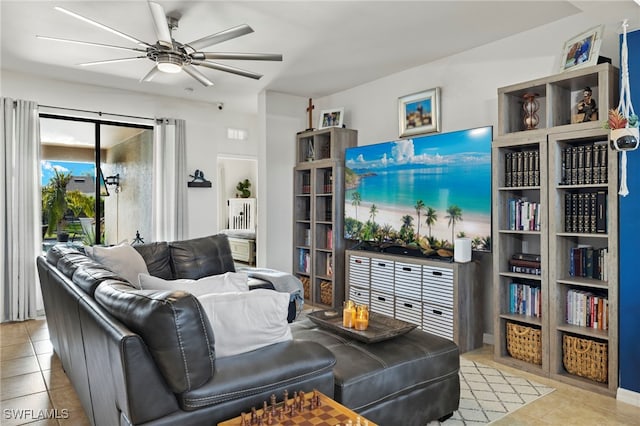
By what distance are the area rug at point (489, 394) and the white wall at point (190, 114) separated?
12.7ft

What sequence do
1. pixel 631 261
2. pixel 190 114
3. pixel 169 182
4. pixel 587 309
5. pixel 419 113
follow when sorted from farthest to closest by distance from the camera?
pixel 190 114, pixel 169 182, pixel 419 113, pixel 587 309, pixel 631 261

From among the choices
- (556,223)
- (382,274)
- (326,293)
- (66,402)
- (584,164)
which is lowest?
(66,402)

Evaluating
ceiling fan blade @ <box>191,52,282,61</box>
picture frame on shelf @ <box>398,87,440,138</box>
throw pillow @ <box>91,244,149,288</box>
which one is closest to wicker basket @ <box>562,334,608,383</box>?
picture frame on shelf @ <box>398,87,440,138</box>

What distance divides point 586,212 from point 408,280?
5.28 ft

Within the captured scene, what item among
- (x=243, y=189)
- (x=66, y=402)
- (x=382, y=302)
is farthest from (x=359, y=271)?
(x=243, y=189)

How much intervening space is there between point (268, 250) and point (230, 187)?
16.0ft

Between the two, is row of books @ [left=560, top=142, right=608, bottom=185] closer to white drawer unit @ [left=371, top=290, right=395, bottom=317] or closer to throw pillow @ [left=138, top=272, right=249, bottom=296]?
white drawer unit @ [left=371, top=290, right=395, bottom=317]

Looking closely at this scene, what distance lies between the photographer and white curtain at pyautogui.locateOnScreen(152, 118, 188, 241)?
560 cm

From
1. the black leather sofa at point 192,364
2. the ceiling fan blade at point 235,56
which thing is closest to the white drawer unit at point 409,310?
the black leather sofa at point 192,364

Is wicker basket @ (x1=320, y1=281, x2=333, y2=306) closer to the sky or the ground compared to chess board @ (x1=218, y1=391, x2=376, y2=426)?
closer to the ground

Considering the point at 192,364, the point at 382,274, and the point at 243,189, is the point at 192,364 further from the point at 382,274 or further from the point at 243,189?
the point at 243,189

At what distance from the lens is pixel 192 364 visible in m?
1.47

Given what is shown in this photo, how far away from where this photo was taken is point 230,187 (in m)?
9.95

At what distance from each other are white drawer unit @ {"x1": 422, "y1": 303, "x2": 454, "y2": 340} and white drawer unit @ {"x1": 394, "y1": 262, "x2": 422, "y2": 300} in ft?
0.54
